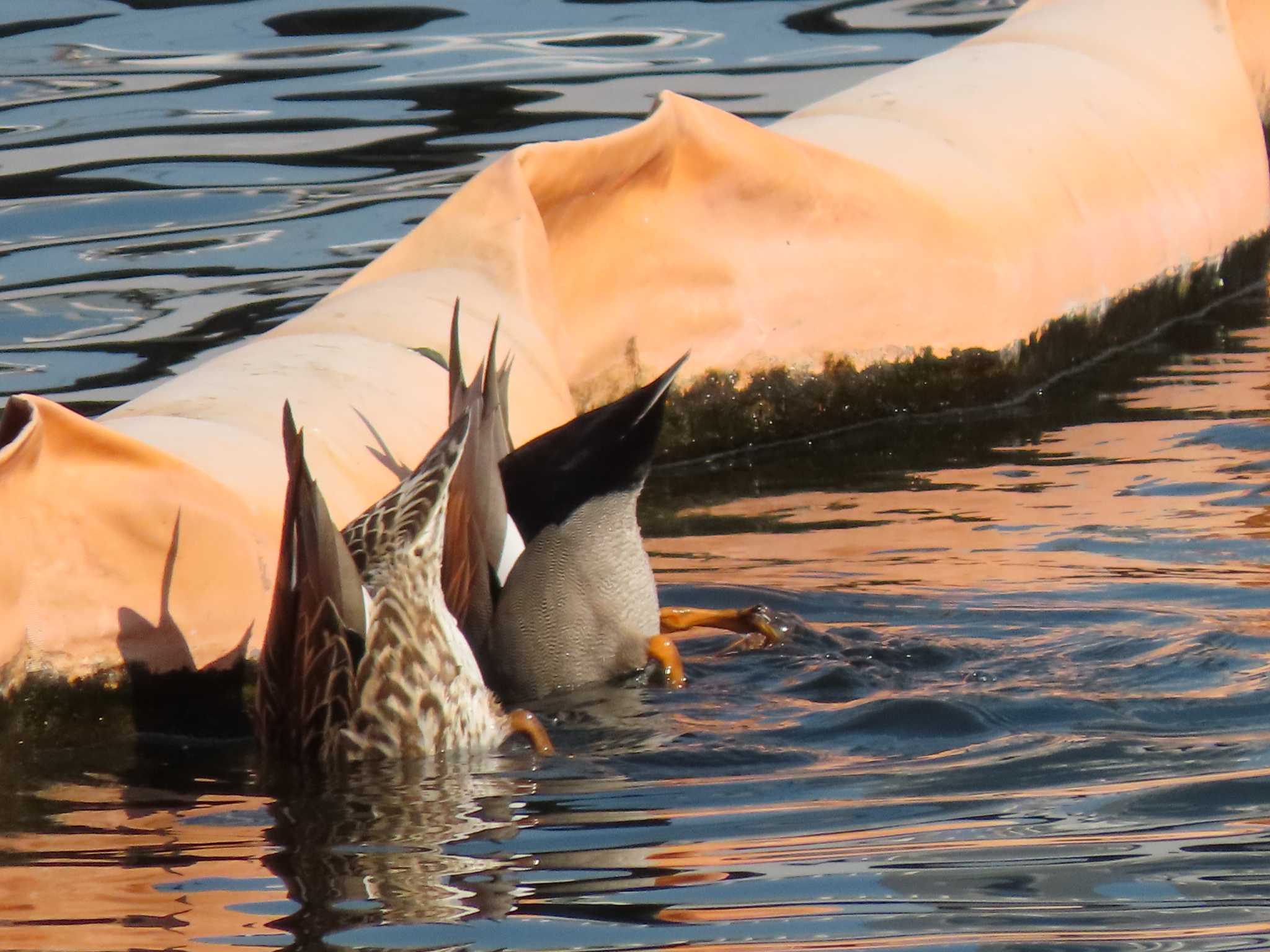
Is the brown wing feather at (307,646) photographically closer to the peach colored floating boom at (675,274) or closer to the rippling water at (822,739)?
the rippling water at (822,739)

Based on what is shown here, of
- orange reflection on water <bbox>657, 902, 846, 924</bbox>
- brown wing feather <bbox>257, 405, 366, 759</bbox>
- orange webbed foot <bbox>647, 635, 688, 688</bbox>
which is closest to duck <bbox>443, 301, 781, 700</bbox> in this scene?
orange webbed foot <bbox>647, 635, 688, 688</bbox>

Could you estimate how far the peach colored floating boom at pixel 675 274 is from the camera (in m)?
4.42

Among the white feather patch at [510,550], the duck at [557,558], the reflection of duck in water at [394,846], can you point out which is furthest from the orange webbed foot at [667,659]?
the reflection of duck in water at [394,846]

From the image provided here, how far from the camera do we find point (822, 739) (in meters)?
4.18

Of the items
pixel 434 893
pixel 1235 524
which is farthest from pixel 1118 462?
pixel 434 893

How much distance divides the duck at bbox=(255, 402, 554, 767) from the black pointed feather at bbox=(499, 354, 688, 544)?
0.21 m

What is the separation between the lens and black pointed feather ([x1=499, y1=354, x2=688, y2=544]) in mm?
4449

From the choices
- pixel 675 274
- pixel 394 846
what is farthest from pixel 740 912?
pixel 675 274

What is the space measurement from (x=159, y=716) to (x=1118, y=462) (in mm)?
2785

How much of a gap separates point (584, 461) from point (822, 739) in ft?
2.61

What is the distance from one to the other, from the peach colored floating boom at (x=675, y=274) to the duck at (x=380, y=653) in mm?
312

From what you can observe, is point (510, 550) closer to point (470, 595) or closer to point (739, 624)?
point (470, 595)

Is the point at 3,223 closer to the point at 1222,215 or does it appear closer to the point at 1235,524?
the point at 1222,215

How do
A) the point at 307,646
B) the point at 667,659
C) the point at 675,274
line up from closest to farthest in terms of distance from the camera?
the point at 307,646, the point at 667,659, the point at 675,274
